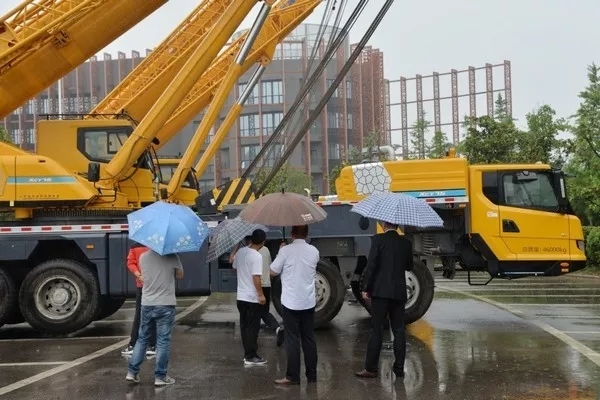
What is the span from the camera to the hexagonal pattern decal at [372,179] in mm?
12555

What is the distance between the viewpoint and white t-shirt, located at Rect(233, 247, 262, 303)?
870cm

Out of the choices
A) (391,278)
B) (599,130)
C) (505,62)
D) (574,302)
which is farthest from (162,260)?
(505,62)

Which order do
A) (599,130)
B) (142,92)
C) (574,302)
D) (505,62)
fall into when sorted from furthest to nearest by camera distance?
(505,62) → (599,130) → (142,92) → (574,302)

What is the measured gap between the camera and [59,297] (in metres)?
11.9

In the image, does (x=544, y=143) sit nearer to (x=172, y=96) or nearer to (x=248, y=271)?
(x=172, y=96)

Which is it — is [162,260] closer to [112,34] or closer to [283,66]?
[112,34]

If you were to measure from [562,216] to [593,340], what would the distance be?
2.52 meters

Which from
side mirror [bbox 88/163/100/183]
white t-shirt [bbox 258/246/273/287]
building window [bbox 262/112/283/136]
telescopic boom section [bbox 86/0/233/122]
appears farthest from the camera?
building window [bbox 262/112/283/136]

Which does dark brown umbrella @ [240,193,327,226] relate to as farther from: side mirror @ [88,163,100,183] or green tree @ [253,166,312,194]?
green tree @ [253,166,312,194]

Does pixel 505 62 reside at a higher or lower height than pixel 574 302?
higher

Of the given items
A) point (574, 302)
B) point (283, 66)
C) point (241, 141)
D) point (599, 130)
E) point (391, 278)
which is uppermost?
point (283, 66)

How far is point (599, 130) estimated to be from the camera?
26016 millimetres

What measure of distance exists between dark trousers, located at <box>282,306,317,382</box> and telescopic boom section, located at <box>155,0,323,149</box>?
11112 millimetres

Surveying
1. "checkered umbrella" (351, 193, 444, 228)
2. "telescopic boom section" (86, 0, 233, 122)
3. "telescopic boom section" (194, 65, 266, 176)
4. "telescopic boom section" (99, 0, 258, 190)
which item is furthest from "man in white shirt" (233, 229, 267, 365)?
"telescopic boom section" (86, 0, 233, 122)
